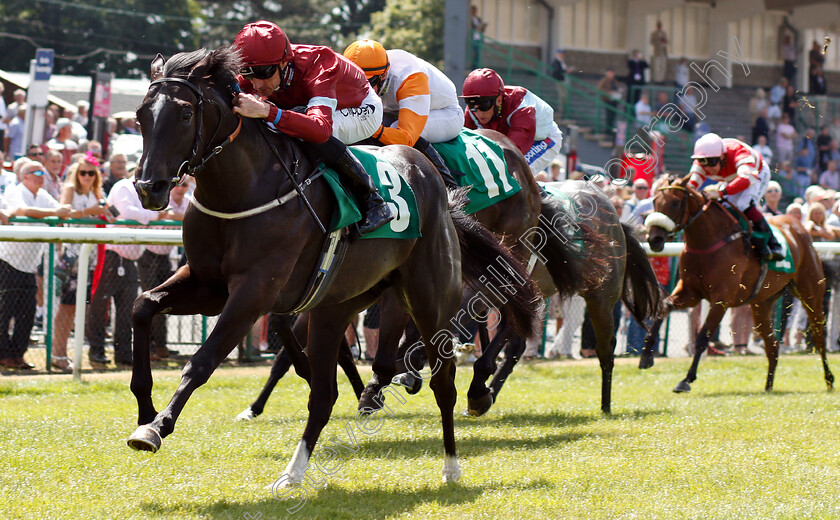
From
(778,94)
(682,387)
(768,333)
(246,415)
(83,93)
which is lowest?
(682,387)

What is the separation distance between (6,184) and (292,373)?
3337mm

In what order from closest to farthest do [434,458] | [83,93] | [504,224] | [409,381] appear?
[434,458]
[409,381]
[504,224]
[83,93]

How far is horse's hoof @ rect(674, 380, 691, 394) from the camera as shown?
8742 mm

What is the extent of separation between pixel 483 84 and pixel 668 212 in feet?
10.2

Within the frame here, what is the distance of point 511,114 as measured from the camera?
716 cm

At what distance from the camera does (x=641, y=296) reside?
844 centimetres

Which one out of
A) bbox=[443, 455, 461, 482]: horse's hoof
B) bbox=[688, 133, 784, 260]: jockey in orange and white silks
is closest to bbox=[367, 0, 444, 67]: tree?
bbox=[688, 133, 784, 260]: jockey in orange and white silks

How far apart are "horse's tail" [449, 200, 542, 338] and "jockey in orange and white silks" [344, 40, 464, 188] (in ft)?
1.99

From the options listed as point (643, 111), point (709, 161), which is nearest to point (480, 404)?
point (709, 161)

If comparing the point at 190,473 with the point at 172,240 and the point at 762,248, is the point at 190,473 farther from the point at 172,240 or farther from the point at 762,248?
the point at 762,248

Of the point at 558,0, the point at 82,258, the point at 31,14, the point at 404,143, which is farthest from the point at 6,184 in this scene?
the point at 31,14

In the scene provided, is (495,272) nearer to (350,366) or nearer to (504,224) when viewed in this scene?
(504,224)

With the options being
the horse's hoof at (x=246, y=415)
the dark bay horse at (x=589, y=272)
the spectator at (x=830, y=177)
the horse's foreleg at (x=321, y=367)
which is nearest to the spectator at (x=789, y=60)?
the spectator at (x=830, y=177)

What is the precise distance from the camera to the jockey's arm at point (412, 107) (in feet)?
19.4
